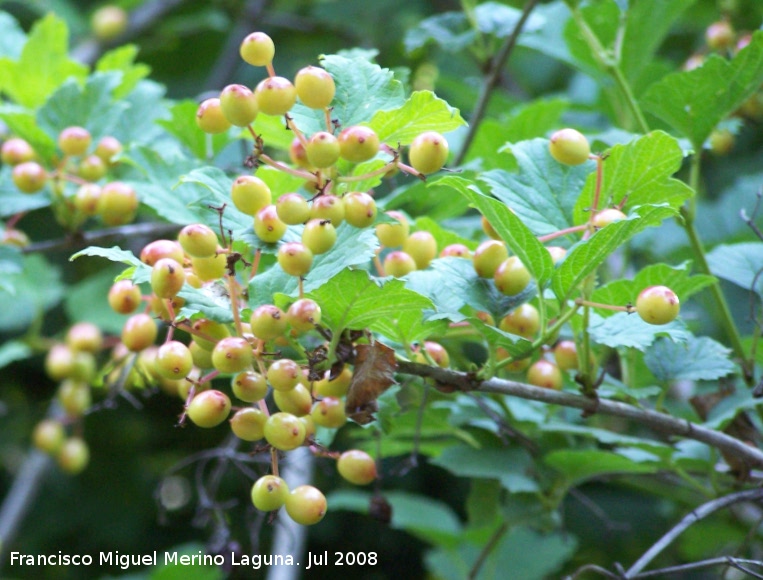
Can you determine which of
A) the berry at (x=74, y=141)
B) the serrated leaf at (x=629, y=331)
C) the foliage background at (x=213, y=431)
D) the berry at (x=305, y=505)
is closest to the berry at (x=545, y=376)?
the serrated leaf at (x=629, y=331)

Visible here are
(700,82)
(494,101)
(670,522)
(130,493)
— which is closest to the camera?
(700,82)

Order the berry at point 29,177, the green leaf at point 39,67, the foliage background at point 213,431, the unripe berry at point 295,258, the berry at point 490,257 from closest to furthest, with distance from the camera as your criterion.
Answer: the unripe berry at point 295,258 → the berry at point 490,257 → the berry at point 29,177 → the green leaf at point 39,67 → the foliage background at point 213,431

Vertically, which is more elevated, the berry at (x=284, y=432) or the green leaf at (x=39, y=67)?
the berry at (x=284, y=432)

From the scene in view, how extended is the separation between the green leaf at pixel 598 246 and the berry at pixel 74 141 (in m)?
0.80

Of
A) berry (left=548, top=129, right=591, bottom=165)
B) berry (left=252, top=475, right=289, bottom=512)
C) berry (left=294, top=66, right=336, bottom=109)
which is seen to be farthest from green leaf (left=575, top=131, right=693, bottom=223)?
berry (left=252, top=475, right=289, bottom=512)

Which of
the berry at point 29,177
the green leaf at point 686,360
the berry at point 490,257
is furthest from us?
the berry at point 29,177

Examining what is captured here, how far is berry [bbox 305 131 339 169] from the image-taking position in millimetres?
658

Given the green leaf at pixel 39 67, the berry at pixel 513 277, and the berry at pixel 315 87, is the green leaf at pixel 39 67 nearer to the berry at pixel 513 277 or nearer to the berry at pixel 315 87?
the berry at pixel 315 87

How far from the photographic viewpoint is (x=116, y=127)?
1.37 m

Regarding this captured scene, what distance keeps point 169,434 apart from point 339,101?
5.93 feet

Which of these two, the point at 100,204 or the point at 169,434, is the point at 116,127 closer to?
the point at 100,204

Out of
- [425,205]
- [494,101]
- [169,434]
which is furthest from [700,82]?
[169,434]

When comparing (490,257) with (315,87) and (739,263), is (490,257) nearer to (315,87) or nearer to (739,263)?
(315,87)

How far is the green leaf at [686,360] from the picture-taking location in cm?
89
